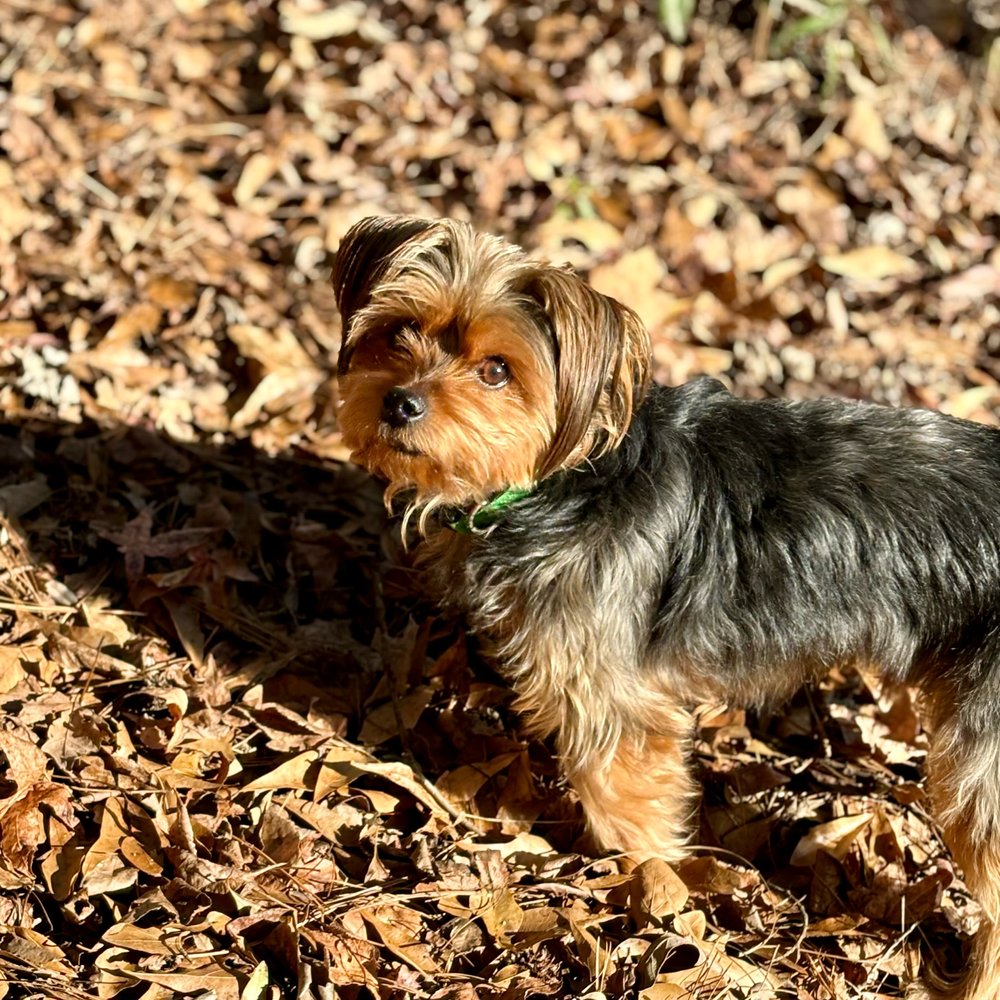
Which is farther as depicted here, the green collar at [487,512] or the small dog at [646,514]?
the green collar at [487,512]

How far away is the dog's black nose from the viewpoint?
164 inches

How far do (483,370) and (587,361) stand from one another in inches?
16.1

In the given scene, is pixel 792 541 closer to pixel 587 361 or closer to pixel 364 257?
pixel 587 361

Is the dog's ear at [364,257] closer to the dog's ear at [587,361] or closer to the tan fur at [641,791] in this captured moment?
the dog's ear at [587,361]

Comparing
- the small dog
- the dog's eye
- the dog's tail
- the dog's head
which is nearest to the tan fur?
the small dog

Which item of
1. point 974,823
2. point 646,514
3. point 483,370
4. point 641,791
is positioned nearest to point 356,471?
point 483,370

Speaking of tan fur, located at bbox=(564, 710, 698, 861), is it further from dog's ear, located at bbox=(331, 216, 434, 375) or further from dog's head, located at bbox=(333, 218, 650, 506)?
dog's ear, located at bbox=(331, 216, 434, 375)

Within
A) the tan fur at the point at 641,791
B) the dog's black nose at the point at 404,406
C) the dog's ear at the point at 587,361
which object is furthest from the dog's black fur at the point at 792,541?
the dog's black nose at the point at 404,406

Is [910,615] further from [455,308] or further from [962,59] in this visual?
[962,59]

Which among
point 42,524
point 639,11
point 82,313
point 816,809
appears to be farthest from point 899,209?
point 42,524

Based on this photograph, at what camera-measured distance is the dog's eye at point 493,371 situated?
14.0 ft

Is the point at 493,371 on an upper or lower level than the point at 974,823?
upper

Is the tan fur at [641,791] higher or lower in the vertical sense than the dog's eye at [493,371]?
lower

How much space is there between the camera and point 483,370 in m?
4.28
